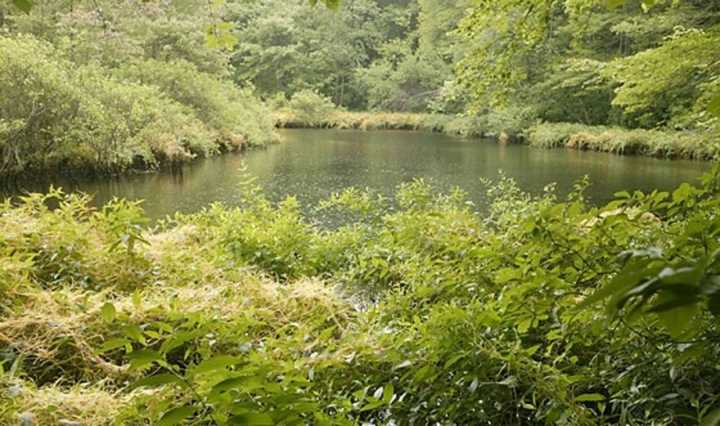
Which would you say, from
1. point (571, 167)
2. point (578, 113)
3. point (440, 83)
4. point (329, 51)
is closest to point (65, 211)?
point (571, 167)

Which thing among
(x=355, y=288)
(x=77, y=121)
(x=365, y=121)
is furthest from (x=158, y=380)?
(x=365, y=121)

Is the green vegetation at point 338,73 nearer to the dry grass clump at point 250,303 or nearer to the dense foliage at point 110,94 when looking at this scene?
the dense foliage at point 110,94

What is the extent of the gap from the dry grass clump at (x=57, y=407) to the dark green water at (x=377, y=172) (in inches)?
238

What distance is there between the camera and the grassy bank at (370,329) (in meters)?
1.32

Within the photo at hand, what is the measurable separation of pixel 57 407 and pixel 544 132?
19.7m

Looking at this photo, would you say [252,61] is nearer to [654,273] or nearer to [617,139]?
[617,139]

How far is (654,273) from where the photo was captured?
0.56 metres

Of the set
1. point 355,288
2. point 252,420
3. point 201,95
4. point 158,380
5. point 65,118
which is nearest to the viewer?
point 158,380

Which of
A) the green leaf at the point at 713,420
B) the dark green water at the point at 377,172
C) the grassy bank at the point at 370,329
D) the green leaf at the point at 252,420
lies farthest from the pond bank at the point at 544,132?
the green leaf at the point at 252,420

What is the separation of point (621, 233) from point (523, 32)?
264 centimetres

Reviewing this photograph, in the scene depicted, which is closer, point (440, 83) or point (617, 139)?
point (617, 139)

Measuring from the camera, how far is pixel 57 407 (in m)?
2.10

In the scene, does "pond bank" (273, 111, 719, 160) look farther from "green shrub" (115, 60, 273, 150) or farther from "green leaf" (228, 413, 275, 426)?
"green shrub" (115, 60, 273, 150)

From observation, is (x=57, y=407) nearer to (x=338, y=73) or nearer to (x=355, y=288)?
(x=355, y=288)
